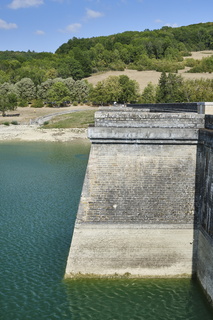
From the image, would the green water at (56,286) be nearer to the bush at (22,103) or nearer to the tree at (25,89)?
the bush at (22,103)

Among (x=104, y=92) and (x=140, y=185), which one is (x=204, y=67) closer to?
(x=104, y=92)

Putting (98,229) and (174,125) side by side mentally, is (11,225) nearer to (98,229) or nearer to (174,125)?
(98,229)

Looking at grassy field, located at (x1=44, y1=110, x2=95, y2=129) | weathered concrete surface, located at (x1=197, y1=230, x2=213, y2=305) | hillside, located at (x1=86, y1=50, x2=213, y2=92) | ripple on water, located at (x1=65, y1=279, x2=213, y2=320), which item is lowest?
ripple on water, located at (x1=65, y1=279, x2=213, y2=320)

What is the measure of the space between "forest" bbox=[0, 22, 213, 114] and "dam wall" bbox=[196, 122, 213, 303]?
1631 inches

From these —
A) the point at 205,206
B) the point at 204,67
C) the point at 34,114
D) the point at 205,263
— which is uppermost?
the point at 204,67

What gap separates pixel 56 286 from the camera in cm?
1448

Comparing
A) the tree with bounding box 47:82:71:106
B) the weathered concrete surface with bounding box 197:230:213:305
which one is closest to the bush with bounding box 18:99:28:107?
the tree with bounding box 47:82:71:106

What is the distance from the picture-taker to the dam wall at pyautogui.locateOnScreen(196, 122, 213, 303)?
12938 millimetres

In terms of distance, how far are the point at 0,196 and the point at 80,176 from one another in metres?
9.21

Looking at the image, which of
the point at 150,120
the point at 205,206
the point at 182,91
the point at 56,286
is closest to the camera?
the point at 205,206

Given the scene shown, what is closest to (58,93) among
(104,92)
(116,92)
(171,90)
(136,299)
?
(104,92)

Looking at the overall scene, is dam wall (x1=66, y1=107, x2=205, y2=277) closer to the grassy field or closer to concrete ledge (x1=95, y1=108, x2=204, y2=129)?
concrete ledge (x1=95, y1=108, x2=204, y2=129)

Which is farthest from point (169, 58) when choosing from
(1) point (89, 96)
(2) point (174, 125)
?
(2) point (174, 125)

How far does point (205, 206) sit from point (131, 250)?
3633 millimetres
